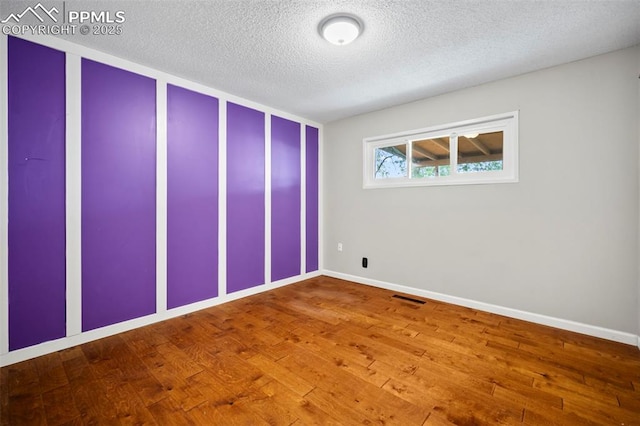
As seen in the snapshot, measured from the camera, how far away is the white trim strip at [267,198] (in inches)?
146

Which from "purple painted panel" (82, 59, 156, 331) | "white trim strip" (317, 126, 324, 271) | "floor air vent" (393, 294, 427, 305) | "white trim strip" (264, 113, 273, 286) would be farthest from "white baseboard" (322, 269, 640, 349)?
"purple painted panel" (82, 59, 156, 331)

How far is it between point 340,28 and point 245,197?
221 cm

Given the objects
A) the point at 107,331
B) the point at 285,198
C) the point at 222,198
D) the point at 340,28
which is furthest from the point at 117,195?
the point at 340,28

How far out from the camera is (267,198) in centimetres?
375

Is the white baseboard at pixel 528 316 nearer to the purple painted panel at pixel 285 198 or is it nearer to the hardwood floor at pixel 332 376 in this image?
the hardwood floor at pixel 332 376

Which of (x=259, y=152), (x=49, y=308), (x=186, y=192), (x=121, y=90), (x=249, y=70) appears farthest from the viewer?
(x=259, y=152)

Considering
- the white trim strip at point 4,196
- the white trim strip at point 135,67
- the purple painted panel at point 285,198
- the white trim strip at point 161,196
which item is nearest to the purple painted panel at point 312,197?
the purple painted panel at point 285,198

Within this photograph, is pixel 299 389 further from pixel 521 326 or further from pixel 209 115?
pixel 209 115

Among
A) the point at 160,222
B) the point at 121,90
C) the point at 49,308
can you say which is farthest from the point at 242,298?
the point at 121,90

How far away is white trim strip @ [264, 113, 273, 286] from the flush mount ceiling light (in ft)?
5.89

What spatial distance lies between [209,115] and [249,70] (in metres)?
0.77

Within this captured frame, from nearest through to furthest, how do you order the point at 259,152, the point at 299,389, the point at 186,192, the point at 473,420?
the point at 473,420 → the point at 299,389 → the point at 186,192 → the point at 259,152

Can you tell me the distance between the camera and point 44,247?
211cm

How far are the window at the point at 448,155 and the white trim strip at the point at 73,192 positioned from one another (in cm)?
324
